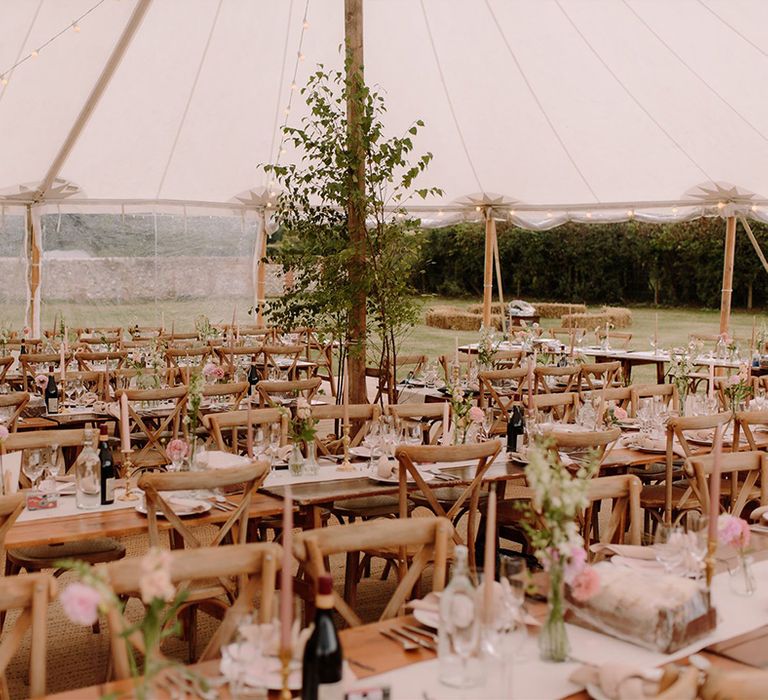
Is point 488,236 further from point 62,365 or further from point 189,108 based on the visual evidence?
point 62,365

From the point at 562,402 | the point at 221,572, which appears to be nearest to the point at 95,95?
the point at 562,402

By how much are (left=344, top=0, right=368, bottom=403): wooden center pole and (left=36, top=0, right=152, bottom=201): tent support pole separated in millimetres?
1851

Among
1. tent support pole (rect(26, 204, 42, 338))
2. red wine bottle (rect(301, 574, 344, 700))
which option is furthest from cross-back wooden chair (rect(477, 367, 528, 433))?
tent support pole (rect(26, 204, 42, 338))

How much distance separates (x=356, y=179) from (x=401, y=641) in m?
5.04

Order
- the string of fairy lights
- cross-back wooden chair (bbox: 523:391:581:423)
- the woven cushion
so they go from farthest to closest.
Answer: the string of fairy lights
cross-back wooden chair (bbox: 523:391:581:423)
the woven cushion

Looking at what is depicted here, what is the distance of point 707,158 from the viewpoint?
1036 cm

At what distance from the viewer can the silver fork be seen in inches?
94.3

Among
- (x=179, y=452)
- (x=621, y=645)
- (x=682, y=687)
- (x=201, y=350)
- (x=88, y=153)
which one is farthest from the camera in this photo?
(x=88, y=153)

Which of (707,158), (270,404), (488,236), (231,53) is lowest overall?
(270,404)

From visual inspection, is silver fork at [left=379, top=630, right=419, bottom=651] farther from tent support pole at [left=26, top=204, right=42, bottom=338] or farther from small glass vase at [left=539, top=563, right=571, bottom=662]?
tent support pole at [left=26, top=204, right=42, bottom=338]

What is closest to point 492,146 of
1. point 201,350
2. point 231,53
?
point 231,53

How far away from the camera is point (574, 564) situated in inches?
90.3

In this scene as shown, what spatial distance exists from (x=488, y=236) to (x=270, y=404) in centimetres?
594

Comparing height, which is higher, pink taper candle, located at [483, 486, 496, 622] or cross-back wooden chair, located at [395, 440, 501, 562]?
pink taper candle, located at [483, 486, 496, 622]
